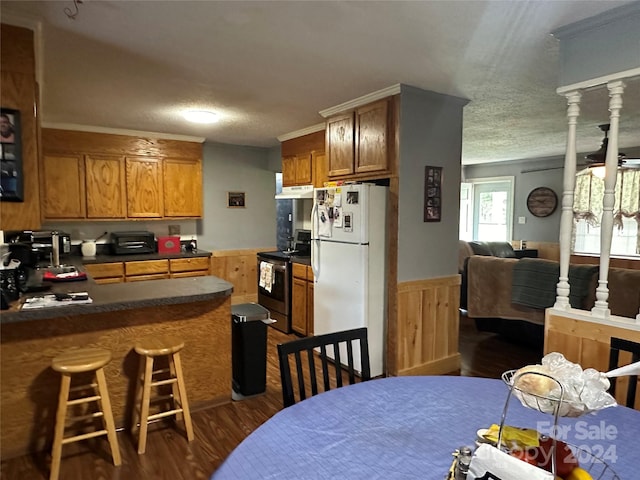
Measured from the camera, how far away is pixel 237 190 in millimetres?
5742

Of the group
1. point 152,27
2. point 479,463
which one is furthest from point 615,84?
point 152,27

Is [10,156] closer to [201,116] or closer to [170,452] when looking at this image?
[170,452]

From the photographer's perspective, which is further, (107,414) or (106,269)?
(106,269)

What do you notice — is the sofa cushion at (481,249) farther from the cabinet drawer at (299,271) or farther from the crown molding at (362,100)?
the crown molding at (362,100)

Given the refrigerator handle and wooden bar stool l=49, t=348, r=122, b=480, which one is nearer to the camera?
wooden bar stool l=49, t=348, r=122, b=480

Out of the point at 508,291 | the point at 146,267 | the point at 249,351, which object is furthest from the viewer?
the point at 146,267

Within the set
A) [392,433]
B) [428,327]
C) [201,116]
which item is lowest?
[428,327]

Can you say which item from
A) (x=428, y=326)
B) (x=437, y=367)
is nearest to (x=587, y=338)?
(x=428, y=326)

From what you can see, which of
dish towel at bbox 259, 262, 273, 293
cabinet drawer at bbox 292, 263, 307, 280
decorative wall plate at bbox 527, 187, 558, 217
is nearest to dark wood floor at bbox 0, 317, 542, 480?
cabinet drawer at bbox 292, 263, 307, 280

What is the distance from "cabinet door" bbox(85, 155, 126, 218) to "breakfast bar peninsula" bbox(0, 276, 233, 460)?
1772 mm

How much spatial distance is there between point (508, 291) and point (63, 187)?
4881 mm

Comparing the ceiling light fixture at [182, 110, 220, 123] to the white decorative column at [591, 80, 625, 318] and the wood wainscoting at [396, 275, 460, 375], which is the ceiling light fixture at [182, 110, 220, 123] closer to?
the wood wainscoting at [396, 275, 460, 375]

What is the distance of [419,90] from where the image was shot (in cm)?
311

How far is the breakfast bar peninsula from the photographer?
2260mm
